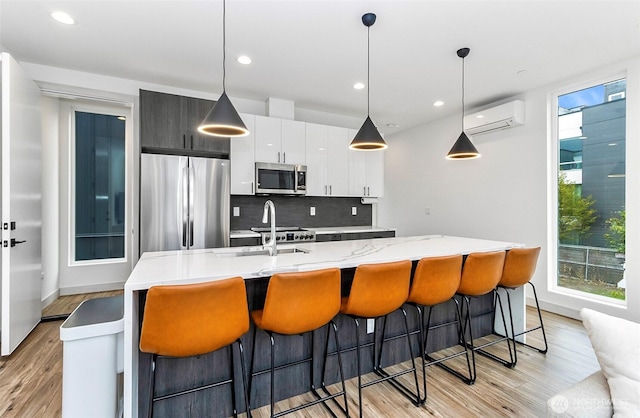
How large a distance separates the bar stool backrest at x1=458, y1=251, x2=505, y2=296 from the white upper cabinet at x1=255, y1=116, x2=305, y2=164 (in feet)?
8.98

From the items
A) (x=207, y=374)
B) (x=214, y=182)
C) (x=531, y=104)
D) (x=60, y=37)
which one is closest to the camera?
(x=207, y=374)

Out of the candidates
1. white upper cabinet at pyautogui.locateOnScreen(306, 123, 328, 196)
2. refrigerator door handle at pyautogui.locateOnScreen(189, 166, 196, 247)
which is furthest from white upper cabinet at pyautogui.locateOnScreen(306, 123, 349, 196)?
refrigerator door handle at pyautogui.locateOnScreen(189, 166, 196, 247)

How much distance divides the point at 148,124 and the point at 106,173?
1593 mm

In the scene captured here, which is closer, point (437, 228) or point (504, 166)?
point (504, 166)

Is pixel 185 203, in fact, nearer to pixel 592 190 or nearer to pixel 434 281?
pixel 434 281

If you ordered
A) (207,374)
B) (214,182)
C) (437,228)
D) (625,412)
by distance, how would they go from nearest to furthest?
(625,412) → (207,374) → (214,182) → (437,228)

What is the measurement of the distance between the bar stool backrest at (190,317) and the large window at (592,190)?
407 cm

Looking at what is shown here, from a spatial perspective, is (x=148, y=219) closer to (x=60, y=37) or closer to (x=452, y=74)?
(x=60, y=37)

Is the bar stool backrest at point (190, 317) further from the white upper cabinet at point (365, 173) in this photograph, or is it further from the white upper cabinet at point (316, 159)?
the white upper cabinet at point (365, 173)

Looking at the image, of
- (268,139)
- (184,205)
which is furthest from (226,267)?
(268,139)

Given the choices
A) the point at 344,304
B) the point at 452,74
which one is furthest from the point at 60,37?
the point at 452,74

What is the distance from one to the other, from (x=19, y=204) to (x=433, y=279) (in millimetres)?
3496

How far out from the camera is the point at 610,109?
3.40 m

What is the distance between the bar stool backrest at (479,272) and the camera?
7.69 ft
